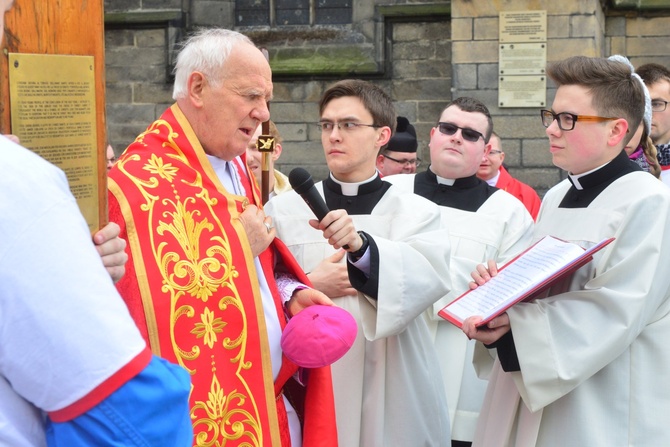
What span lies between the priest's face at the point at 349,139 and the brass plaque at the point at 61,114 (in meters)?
2.11

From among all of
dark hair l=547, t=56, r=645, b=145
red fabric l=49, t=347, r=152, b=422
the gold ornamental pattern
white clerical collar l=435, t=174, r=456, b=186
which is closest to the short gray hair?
the gold ornamental pattern

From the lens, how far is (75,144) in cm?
187

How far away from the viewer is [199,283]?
281 cm

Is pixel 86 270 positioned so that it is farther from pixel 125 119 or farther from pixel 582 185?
pixel 125 119

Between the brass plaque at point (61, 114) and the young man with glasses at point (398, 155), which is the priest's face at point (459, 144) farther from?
the brass plaque at point (61, 114)

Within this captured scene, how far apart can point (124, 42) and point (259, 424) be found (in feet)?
31.7

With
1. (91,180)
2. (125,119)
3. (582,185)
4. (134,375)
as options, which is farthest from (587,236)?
(125,119)

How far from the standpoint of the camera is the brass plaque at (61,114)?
5.68 ft

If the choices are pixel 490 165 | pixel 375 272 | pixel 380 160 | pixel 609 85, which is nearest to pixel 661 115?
pixel 490 165

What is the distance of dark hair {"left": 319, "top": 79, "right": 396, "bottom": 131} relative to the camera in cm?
406

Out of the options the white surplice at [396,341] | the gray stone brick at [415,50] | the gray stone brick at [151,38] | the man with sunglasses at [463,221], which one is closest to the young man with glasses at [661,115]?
the man with sunglasses at [463,221]

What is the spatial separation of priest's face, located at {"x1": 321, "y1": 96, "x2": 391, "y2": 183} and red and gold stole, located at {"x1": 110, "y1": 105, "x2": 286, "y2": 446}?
3.49 feet

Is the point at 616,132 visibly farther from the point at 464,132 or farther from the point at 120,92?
the point at 120,92

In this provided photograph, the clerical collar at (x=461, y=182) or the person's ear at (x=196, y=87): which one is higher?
the person's ear at (x=196, y=87)
